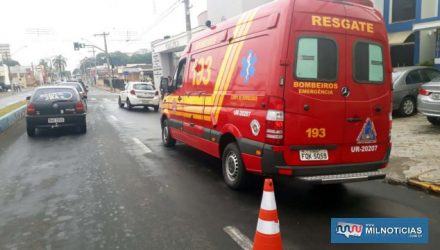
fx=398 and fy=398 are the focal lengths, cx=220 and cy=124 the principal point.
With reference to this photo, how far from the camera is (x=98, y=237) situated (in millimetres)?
4344

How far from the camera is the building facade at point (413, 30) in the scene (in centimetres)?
1744

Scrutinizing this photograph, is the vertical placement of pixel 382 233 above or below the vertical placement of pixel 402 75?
below

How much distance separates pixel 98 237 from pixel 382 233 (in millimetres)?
3065

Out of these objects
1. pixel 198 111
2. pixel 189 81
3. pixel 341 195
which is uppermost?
pixel 189 81

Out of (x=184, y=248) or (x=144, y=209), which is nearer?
(x=184, y=248)

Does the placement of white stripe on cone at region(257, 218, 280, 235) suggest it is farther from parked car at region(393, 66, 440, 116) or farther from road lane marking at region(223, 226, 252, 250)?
parked car at region(393, 66, 440, 116)

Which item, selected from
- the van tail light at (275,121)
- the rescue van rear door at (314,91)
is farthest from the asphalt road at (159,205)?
the van tail light at (275,121)

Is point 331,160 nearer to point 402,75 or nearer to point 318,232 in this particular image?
point 318,232

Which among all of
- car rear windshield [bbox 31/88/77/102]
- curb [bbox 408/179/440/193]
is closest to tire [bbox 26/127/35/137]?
car rear windshield [bbox 31/88/77/102]

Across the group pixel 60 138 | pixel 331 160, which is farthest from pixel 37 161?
pixel 331 160

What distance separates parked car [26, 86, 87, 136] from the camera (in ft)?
39.8

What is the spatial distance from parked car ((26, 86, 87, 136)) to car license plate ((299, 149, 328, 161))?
9318 millimetres

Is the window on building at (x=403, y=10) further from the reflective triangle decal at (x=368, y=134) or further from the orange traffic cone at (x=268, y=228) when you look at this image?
the orange traffic cone at (x=268, y=228)

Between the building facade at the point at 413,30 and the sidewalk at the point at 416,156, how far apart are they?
772cm
